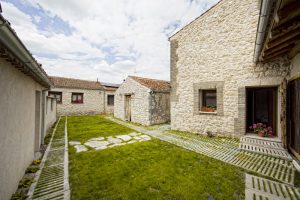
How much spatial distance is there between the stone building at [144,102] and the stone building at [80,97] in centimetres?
751

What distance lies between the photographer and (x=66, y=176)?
3.87m

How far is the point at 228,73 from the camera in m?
7.49

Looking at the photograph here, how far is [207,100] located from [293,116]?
13.5 feet

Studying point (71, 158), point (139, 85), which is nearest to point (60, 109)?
point (139, 85)

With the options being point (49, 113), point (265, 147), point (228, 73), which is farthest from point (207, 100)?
point (49, 113)

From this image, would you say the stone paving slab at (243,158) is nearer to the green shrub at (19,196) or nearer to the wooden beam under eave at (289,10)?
the wooden beam under eave at (289,10)

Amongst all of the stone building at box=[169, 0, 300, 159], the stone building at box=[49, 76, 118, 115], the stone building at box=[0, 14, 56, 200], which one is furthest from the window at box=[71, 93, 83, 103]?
the stone building at box=[0, 14, 56, 200]

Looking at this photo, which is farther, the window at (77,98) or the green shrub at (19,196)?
the window at (77,98)

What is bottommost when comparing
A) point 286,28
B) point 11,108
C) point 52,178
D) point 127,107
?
point 52,178

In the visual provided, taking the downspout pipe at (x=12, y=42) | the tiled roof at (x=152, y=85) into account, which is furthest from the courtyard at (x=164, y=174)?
the tiled roof at (x=152, y=85)

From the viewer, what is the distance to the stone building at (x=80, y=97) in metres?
17.5

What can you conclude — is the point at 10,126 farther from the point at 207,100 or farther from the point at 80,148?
the point at 207,100

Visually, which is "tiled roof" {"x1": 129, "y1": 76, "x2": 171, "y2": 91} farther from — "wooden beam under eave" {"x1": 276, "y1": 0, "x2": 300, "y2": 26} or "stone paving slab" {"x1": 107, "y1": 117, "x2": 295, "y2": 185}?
"wooden beam under eave" {"x1": 276, "y1": 0, "x2": 300, "y2": 26}

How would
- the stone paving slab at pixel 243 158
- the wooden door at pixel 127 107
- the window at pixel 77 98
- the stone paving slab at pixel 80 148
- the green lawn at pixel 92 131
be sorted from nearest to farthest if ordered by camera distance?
1. the stone paving slab at pixel 243 158
2. the stone paving slab at pixel 80 148
3. the green lawn at pixel 92 131
4. the wooden door at pixel 127 107
5. the window at pixel 77 98
